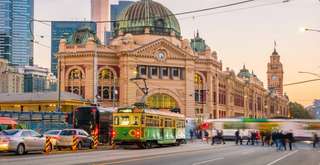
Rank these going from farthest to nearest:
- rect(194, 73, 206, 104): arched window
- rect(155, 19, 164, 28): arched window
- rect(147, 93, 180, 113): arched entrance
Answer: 1. rect(194, 73, 206, 104): arched window
2. rect(155, 19, 164, 28): arched window
3. rect(147, 93, 180, 113): arched entrance

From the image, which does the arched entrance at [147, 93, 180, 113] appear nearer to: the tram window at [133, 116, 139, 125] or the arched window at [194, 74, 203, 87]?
the arched window at [194, 74, 203, 87]

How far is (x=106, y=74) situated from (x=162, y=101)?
10.6 metres

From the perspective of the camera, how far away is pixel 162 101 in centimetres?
11394

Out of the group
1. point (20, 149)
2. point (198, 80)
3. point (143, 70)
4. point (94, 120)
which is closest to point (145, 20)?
point (143, 70)

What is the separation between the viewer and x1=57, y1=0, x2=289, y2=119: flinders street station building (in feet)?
365

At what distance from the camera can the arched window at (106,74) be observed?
370 ft

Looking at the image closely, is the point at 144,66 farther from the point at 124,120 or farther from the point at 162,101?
the point at 124,120

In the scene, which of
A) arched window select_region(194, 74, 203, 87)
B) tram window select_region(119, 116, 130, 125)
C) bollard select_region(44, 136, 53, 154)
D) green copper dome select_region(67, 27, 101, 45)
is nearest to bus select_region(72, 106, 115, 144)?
tram window select_region(119, 116, 130, 125)

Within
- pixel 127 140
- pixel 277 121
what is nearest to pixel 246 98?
pixel 277 121

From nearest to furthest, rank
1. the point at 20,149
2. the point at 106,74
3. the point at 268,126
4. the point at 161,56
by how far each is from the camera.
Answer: the point at 20,149, the point at 268,126, the point at 106,74, the point at 161,56

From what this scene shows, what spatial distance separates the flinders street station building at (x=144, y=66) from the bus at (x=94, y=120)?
4714 centimetres

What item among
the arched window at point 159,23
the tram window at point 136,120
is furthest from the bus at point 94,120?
the arched window at point 159,23

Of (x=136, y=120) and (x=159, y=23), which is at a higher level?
(x=159, y=23)

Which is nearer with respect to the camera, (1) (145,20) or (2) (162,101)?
(2) (162,101)
